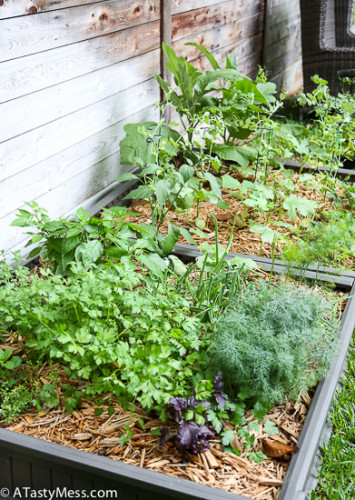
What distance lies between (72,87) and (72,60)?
13 centimetres

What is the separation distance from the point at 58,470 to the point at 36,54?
1856 millimetres

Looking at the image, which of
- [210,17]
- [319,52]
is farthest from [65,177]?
[319,52]

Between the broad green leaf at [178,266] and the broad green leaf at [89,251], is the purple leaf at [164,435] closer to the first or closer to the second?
the broad green leaf at [89,251]

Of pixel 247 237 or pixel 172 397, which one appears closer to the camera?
pixel 172 397

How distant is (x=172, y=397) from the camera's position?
200 centimetres

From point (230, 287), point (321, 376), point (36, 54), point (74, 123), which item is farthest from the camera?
point (74, 123)

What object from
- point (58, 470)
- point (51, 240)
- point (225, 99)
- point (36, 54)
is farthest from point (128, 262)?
point (225, 99)

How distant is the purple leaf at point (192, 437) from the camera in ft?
6.32

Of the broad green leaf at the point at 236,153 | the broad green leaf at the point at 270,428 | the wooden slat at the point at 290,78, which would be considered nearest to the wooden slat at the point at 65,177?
the broad green leaf at the point at 236,153

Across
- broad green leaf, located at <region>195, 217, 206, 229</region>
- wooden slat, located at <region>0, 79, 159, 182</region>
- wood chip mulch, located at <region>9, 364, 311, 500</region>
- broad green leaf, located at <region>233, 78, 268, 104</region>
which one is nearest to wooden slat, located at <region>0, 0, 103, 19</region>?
wooden slat, located at <region>0, 79, 159, 182</region>

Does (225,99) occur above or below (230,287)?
above

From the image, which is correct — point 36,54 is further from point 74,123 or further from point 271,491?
point 271,491

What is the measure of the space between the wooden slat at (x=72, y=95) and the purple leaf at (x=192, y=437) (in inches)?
59.7

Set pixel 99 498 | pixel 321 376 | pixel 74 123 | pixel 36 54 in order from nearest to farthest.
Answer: pixel 99 498 → pixel 321 376 → pixel 36 54 → pixel 74 123
